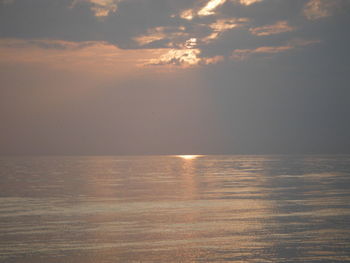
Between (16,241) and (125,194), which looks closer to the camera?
(16,241)

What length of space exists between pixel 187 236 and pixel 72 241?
23.0ft

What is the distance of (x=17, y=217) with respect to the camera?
132 feet

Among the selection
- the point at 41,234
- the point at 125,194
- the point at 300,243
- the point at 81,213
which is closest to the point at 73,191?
the point at 125,194

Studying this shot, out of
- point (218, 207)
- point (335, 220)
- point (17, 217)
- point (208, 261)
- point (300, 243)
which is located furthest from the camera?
point (218, 207)

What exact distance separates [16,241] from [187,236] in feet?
33.7

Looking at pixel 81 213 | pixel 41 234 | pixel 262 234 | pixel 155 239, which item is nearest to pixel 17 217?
pixel 81 213

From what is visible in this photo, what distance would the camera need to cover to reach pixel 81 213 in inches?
1684

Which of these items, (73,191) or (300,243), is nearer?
(300,243)

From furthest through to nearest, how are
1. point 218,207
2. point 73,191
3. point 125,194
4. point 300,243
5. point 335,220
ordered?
point 73,191 < point 125,194 < point 218,207 < point 335,220 < point 300,243

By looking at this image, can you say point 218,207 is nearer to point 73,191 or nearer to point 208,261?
point 208,261

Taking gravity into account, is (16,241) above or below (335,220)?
above

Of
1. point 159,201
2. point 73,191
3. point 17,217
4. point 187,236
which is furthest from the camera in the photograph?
point 73,191

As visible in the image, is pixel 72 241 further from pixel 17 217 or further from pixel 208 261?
pixel 17 217

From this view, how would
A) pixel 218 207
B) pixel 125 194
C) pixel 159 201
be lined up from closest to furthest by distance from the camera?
pixel 218 207
pixel 159 201
pixel 125 194
